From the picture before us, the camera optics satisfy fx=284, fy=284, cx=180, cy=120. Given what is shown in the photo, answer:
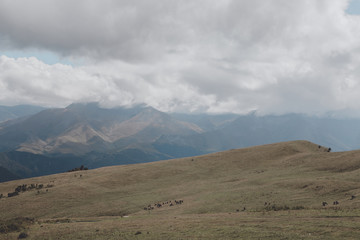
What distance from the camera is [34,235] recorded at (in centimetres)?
3275

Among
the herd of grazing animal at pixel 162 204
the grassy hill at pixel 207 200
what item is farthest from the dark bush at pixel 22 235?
the herd of grazing animal at pixel 162 204

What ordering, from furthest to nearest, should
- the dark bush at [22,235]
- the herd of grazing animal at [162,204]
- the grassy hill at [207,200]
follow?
the herd of grazing animal at [162,204] < the dark bush at [22,235] < the grassy hill at [207,200]

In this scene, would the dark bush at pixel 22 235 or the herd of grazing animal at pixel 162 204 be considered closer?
the dark bush at pixel 22 235

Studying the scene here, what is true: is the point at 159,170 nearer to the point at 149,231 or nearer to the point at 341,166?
→ the point at 341,166

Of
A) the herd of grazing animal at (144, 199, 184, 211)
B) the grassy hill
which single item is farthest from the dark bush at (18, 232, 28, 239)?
the herd of grazing animal at (144, 199, 184, 211)

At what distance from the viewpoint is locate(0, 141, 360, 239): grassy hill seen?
30.7 m

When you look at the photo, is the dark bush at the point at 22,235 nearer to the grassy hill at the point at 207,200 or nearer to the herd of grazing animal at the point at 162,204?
the grassy hill at the point at 207,200

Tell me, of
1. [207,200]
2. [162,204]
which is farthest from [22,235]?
[207,200]

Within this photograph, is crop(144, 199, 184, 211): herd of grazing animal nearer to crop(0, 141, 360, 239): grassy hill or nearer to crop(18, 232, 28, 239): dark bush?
crop(0, 141, 360, 239): grassy hill

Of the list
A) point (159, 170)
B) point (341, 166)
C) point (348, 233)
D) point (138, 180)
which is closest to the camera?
point (348, 233)

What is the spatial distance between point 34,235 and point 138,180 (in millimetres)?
51090

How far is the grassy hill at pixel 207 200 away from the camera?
101ft

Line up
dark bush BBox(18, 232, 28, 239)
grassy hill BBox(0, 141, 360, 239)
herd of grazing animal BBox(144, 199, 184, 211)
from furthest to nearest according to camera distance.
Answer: herd of grazing animal BBox(144, 199, 184, 211)
dark bush BBox(18, 232, 28, 239)
grassy hill BBox(0, 141, 360, 239)

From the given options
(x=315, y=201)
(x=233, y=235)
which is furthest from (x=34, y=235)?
(x=315, y=201)
